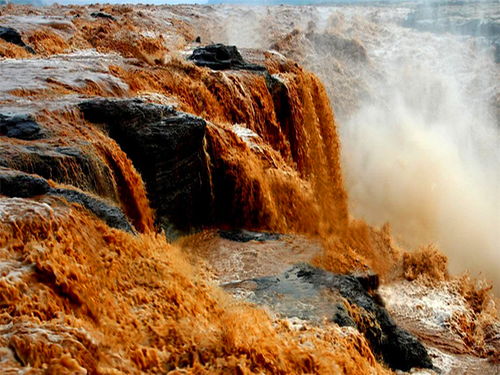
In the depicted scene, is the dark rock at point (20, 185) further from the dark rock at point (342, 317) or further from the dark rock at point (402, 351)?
the dark rock at point (402, 351)

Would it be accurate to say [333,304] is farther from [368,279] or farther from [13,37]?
[13,37]

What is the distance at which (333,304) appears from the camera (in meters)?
5.25

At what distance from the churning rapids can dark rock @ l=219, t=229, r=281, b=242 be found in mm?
54

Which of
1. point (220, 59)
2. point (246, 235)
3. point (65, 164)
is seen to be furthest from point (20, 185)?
point (220, 59)

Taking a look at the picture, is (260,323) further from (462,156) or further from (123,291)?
(462,156)

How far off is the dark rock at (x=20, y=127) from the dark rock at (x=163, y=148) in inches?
35.3

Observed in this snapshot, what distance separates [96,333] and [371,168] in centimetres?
1746

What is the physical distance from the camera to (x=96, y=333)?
345 cm

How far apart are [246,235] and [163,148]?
1.91 m

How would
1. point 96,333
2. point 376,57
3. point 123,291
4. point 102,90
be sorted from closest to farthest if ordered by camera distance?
point 96,333 < point 123,291 < point 102,90 < point 376,57

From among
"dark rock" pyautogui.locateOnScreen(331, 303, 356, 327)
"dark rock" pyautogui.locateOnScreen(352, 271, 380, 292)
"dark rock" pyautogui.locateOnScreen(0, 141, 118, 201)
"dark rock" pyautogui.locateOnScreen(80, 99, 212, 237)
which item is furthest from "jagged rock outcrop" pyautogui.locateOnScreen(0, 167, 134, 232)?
"dark rock" pyautogui.locateOnScreen(352, 271, 380, 292)

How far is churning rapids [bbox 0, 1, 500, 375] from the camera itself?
12.2 feet

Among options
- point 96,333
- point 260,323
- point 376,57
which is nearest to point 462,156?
point 376,57

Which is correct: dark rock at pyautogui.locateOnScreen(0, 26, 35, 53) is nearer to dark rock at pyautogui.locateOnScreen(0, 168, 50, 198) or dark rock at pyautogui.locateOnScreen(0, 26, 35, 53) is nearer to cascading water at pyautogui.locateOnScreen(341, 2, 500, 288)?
dark rock at pyautogui.locateOnScreen(0, 168, 50, 198)
